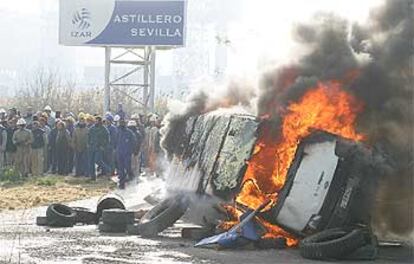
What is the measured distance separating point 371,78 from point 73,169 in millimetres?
12564

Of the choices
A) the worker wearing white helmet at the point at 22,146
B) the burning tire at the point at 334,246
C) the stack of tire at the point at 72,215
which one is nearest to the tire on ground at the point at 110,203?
the stack of tire at the point at 72,215

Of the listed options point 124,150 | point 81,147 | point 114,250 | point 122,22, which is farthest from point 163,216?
point 122,22

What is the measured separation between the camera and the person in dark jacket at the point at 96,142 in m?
22.2

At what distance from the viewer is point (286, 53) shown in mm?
13922

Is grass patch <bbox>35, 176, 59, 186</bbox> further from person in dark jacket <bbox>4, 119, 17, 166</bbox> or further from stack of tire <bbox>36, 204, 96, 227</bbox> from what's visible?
stack of tire <bbox>36, 204, 96, 227</bbox>

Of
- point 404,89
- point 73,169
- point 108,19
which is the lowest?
point 73,169

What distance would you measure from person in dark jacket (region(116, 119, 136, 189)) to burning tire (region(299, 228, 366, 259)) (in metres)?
9.82

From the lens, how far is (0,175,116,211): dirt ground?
57.6 ft

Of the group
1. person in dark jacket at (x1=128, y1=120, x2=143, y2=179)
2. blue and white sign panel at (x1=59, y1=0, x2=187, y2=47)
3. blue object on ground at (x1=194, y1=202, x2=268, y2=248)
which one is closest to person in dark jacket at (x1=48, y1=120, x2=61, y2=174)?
person in dark jacket at (x1=128, y1=120, x2=143, y2=179)

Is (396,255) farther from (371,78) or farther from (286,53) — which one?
(286,53)

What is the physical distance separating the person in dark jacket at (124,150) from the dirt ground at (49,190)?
0.46 meters

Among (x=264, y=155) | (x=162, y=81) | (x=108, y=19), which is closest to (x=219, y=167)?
(x=264, y=155)

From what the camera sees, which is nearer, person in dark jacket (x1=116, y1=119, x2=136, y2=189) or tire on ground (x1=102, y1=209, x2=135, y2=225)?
tire on ground (x1=102, y1=209, x2=135, y2=225)

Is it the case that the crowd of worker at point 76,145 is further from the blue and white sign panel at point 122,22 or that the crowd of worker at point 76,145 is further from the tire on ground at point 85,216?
the blue and white sign panel at point 122,22
